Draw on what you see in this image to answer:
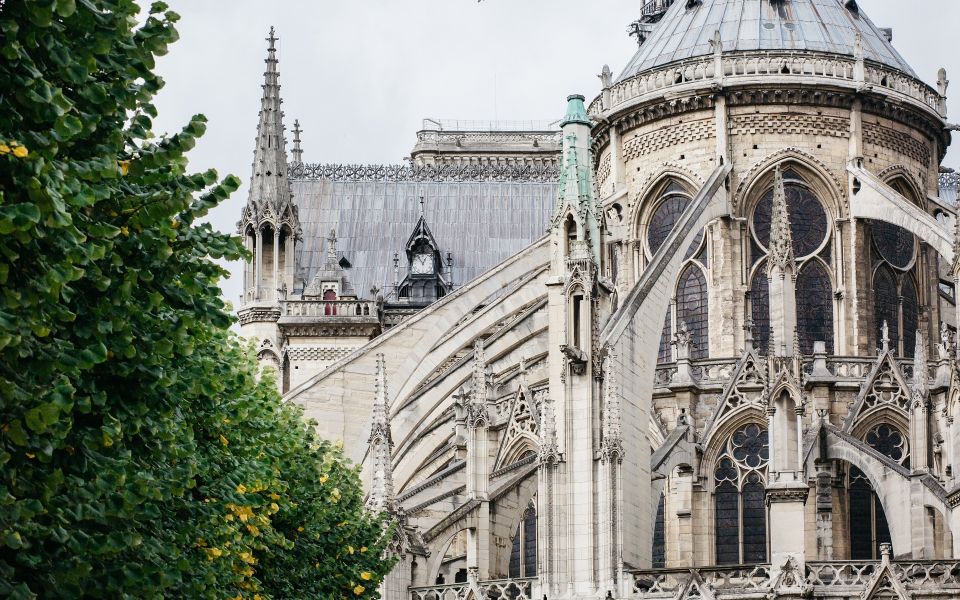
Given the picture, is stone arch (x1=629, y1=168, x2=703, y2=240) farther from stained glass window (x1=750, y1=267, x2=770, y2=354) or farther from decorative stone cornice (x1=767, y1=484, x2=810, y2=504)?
decorative stone cornice (x1=767, y1=484, x2=810, y2=504)

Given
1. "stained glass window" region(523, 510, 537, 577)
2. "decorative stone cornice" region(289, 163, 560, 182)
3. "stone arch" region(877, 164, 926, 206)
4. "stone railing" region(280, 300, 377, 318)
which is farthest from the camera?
"decorative stone cornice" region(289, 163, 560, 182)

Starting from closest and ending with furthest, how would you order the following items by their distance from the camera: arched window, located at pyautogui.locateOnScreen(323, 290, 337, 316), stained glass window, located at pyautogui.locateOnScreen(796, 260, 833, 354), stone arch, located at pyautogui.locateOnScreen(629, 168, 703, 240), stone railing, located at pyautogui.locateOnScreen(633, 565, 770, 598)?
1. stone railing, located at pyautogui.locateOnScreen(633, 565, 770, 598)
2. stained glass window, located at pyautogui.locateOnScreen(796, 260, 833, 354)
3. stone arch, located at pyautogui.locateOnScreen(629, 168, 703, 240)
4. arched window, located at pyautogui.locateOnScreen(323, 290, 337, 316)

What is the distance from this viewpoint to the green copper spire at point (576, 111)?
148 feet

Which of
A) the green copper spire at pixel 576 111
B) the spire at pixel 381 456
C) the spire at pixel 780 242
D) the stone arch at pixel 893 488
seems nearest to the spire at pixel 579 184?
the green copper spire at pixel 576 111

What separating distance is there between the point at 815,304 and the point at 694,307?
9.83 ft

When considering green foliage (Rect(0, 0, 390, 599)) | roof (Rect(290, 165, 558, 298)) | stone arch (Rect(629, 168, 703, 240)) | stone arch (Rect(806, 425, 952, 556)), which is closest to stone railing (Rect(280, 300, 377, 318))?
roof (Rect(290, 165, 558, 298))

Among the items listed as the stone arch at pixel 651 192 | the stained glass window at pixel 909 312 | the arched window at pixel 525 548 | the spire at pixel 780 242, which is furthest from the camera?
the stone arch at pixel 651 192

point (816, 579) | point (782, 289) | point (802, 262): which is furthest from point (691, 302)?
point (816, 579)

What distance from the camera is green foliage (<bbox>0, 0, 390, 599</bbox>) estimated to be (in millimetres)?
17297

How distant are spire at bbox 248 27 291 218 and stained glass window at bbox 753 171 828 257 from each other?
19370mm

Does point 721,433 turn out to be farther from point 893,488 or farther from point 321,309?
point 321,309

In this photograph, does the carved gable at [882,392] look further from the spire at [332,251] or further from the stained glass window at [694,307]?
the spire at [332,251]

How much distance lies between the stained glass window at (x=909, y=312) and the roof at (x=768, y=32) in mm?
5456

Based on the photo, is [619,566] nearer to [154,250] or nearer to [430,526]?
[430,526]
